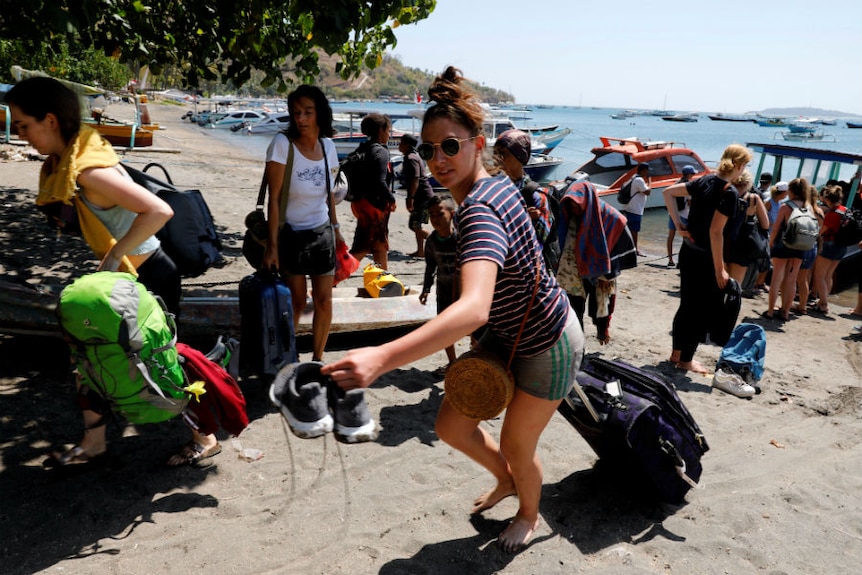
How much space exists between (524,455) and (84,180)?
7.75 feet

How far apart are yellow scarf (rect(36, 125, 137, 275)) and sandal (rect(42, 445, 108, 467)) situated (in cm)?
104

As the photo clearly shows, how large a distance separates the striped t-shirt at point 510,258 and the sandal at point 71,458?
7.68 feet

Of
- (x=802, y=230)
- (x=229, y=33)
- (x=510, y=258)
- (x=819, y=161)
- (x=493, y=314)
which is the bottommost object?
(x=802, y=230)

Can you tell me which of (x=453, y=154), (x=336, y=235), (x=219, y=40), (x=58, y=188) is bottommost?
(x=336, y=235)

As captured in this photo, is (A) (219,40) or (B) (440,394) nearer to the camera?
(B) (440,394)

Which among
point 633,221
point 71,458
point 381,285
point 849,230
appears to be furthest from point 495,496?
A: point 633,221

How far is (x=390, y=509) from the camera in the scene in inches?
129

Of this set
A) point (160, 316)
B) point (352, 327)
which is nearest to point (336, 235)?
point (352, 327)

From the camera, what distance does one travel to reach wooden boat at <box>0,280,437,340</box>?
4211mm

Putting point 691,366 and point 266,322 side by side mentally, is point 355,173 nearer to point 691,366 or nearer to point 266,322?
point 266,322

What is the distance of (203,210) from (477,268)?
9.16 feet

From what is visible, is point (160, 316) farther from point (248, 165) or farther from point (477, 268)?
point (248, 165)

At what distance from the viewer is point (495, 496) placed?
3.22 metres

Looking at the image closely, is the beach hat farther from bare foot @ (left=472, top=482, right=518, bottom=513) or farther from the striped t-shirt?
bare foot @ (left=472, top=482, right=518, bottom=513)
